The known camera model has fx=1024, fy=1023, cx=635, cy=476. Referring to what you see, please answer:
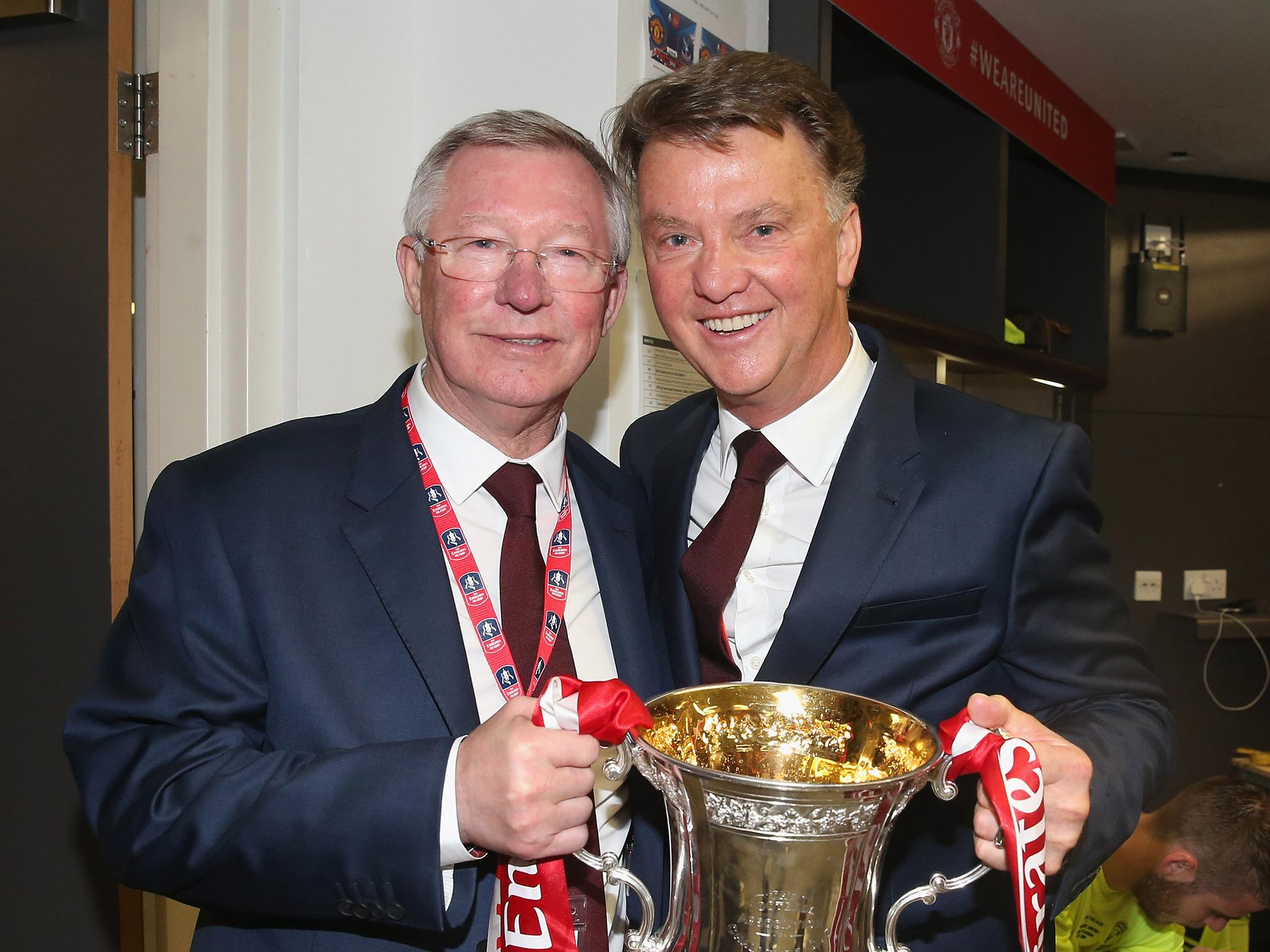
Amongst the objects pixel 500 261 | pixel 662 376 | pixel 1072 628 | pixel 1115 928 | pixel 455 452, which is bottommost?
pixel 1115 928

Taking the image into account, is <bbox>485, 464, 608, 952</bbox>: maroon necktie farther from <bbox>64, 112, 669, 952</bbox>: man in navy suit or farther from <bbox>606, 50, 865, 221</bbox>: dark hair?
<bbox>606, 50, 865, 221</bbox>: dark hair

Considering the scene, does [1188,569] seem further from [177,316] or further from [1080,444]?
[177,316]

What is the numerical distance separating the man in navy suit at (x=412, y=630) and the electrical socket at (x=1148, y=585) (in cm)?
508

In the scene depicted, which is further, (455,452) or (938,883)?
(455,452)

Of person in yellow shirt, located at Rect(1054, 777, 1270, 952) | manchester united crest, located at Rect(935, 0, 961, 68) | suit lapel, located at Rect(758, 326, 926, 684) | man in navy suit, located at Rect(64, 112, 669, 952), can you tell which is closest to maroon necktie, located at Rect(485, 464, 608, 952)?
man in navy suit, located at Rect(64, 112, 669, 952)

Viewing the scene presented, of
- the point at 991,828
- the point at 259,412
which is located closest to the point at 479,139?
the point at 259,412

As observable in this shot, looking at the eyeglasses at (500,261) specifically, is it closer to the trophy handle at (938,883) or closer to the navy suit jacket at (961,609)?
the navy suit jacket at (961,609)

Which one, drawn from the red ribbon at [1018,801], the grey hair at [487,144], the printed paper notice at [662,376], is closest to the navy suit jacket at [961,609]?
the red ribbon at [1018,801]

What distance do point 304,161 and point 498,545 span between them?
98 centimetres

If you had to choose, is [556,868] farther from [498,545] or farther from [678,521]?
[678,521]

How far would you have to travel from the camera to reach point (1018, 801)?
3.35 feet

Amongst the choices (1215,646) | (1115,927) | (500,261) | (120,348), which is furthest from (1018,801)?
(1215,646)

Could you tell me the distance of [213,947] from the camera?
1.40 m

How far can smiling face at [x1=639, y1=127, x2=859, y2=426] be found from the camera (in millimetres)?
1611
